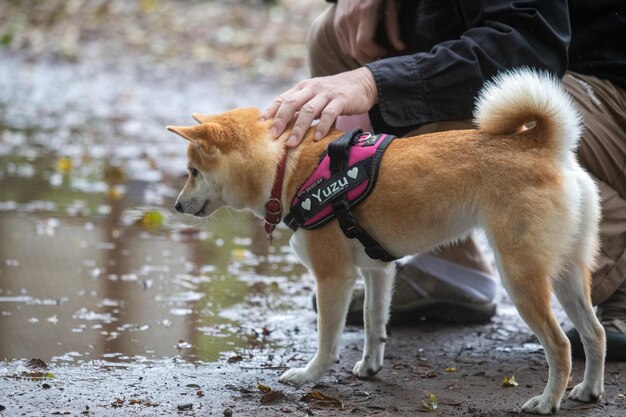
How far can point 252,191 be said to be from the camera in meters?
3.32

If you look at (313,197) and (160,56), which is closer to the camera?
(313,197)

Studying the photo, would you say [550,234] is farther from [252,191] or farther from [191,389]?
[191,389]

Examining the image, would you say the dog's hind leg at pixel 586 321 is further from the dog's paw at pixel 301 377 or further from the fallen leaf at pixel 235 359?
the fallen leaf at pixel 235 359

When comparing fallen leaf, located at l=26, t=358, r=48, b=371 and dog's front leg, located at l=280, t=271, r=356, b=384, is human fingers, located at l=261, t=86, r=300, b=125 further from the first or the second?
fallen leaf, located at l=26, t=358, r=48, b=371

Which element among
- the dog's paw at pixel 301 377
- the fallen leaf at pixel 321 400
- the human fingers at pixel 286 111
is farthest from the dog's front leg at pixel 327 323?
the human fingers at pixel 286 111

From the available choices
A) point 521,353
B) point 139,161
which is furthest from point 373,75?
point 139,161

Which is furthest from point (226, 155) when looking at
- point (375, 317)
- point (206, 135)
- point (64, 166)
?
point (64, 166)

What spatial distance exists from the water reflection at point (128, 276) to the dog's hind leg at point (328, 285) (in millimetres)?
507

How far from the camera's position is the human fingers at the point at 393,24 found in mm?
3941

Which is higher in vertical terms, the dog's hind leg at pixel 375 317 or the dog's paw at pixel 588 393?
the dog's hind leg at pixel 375 317

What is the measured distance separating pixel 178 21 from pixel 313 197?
12.3 meters

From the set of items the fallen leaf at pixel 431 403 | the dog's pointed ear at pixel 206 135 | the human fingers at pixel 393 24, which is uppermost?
the human fingers at pixel 393 24

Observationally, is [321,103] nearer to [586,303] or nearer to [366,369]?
[366,369]

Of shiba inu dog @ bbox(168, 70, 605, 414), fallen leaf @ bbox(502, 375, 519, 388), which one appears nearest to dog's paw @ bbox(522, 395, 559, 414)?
shiba inu dog @ bbox(168, 70, 605, 414)
